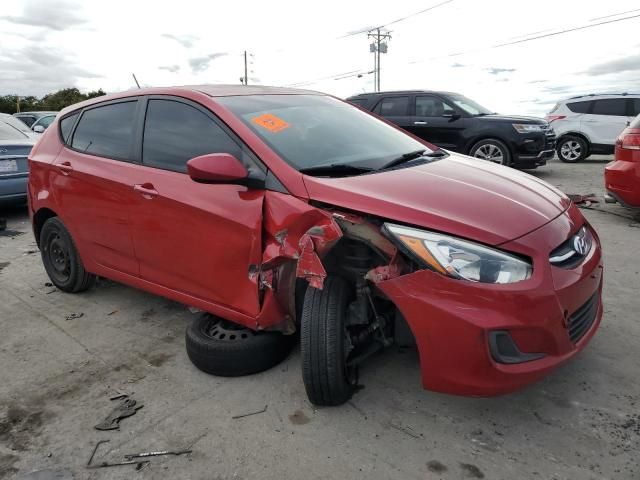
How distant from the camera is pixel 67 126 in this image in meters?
4.13

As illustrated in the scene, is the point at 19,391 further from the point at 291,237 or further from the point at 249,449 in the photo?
the point at 291,237

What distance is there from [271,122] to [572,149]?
12.1 metres

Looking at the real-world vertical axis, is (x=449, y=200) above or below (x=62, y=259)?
above

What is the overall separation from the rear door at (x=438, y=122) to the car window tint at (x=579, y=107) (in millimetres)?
4778

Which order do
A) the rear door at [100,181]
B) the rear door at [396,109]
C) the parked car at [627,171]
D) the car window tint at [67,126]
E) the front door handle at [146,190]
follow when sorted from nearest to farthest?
1. the front door handle at [146,190]
2. the rear door at [100,181]
3. the car window tint at [67,126]
4. the parked car at [627,171]
5. the rear door at [396,109]

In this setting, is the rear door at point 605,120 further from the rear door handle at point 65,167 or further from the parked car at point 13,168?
the rear door handle at point 65,167

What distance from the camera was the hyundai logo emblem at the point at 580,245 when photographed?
2484 mm

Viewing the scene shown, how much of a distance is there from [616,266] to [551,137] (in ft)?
20.8

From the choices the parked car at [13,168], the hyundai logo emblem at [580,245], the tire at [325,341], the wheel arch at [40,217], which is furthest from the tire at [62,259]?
the hyundai logo emblem at [580,245]

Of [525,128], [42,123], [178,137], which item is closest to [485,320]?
[178,137]

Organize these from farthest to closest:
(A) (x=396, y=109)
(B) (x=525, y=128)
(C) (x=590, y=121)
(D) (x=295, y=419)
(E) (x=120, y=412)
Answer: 1. (C) (x=590, y=121)
2. (A) (x=396, y=109)
3. (B) (x=525, y=128)
4. (E) (x=120, y=412)
5. (D) (x=295, y=419)

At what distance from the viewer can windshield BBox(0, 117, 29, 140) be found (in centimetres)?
732

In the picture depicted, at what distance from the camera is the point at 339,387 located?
8.16ft

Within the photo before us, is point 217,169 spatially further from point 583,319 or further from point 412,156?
point 583,319
